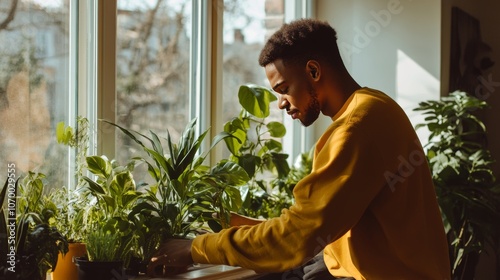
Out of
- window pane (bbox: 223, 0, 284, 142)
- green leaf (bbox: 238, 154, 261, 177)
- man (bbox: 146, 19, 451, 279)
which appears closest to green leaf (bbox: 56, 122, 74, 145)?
man (bbox: 146, 19, 451, 279)

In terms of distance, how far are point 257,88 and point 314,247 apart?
156 centimetres

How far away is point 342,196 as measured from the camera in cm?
177

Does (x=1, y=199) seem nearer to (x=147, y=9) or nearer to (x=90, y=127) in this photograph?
(x=90, y=127)

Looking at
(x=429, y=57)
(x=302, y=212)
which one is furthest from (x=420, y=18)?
(x=302, y=212)

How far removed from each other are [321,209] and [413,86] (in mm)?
2424

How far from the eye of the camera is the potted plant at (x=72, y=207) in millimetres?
2443

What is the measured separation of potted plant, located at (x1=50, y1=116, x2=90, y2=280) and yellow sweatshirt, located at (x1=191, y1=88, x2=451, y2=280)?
689 millimetres

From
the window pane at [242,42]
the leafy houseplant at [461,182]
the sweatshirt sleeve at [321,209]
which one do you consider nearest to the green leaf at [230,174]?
the sweatshirt sleeve at [321,209]

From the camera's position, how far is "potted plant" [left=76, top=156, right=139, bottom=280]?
2.29 metres

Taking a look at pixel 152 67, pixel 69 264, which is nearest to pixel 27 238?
pixel 69 264

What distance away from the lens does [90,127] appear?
278 cm

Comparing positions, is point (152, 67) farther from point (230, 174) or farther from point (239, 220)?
point (239, 220)

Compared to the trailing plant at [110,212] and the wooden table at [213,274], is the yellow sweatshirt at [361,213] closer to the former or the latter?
the trailing plant at [110,212]

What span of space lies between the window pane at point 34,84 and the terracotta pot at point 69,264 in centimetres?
33
